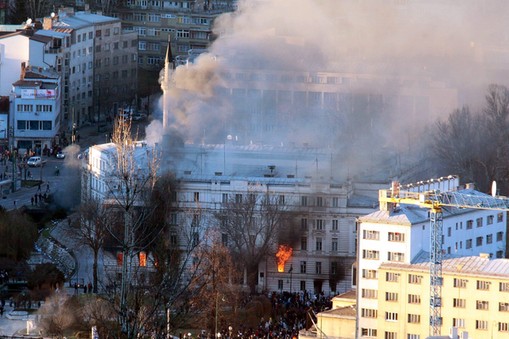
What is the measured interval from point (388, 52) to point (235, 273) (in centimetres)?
2913

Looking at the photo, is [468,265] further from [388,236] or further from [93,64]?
[93,64]

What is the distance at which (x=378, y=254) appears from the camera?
152 feet

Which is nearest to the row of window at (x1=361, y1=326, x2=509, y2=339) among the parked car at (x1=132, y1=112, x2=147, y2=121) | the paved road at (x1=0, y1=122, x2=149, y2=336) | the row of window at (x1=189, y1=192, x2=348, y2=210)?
the paved road at (x1=0, y1=122, x2=149, y2=336)

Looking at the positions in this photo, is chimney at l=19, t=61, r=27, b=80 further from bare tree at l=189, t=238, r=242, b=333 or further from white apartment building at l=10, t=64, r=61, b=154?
bare tree at l=189, t=238, r=242, b=333

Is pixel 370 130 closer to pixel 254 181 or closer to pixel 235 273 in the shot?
pixel 254 181

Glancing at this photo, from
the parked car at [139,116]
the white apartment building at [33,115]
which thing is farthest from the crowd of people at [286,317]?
the parked car at [139,116]

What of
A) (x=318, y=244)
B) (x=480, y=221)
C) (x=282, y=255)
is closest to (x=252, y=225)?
(x=282, y=255)

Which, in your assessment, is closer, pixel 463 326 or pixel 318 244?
pixel 463 326

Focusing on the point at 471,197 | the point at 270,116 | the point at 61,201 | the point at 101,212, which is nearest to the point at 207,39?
the point at 270,116

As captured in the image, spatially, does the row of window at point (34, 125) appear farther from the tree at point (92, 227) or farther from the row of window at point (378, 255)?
the row of window at point (378, 255)

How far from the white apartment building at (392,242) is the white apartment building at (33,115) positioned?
21.0m

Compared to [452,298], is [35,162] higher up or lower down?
higher up

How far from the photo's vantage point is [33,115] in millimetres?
67812

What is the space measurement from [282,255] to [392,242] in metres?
7.64
